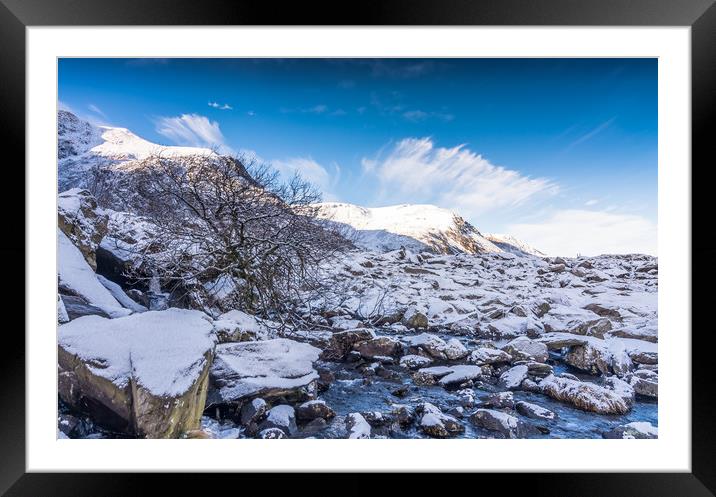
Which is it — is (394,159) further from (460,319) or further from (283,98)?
(460,319)

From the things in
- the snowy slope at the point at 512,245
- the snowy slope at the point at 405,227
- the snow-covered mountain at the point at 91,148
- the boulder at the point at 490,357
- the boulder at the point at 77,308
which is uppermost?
the snow-covered mountain at the point at 91,148

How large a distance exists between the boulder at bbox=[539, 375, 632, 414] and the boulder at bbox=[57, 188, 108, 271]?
2.99 m

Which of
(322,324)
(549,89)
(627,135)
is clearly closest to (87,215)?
(322,324)

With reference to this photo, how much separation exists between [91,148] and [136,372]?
4.58ft

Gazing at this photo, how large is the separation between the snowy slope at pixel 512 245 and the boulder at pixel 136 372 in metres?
1.96

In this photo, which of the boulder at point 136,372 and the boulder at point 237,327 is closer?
the boulder at point 136,372

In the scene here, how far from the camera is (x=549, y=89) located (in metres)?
1.76

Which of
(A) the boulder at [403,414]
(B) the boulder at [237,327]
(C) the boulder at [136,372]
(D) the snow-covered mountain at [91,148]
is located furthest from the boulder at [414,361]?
(D) the snow-covered mountain at [91,148]

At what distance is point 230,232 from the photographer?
6.12ft

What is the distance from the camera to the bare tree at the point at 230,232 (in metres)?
1.81

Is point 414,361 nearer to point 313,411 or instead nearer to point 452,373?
point 452,373
